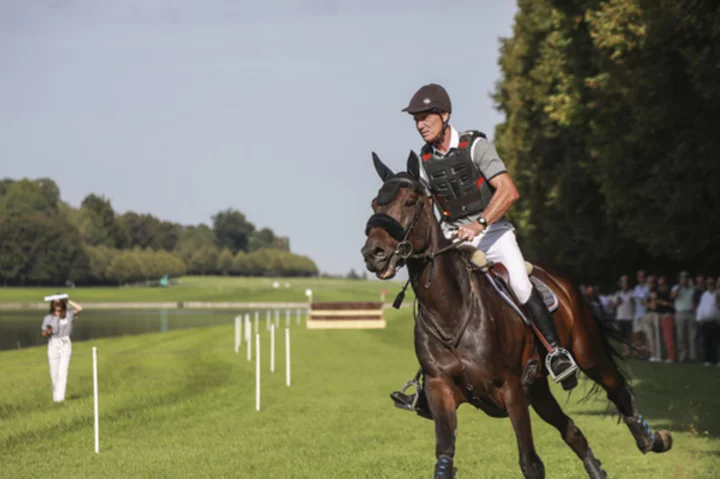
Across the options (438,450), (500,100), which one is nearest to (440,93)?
(438,450)

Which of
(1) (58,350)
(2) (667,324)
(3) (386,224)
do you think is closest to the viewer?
(3) (386,224)

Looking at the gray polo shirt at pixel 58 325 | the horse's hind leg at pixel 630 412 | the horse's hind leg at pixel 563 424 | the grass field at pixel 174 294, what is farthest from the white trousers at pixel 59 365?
the grass field at pixel 174 294

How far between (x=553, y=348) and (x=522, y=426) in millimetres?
1210

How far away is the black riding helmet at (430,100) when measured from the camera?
355 inches

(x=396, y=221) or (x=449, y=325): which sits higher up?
(x=396, y=221)

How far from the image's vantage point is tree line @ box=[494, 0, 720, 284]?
2795cm

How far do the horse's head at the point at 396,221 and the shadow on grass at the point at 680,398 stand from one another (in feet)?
19.3

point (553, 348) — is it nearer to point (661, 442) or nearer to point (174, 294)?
point (661, 442)

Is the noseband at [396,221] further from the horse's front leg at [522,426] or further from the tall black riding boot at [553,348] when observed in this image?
the tall black riding boot at [553,348]

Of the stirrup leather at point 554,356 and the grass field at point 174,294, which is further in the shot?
the grass field at point 174,294

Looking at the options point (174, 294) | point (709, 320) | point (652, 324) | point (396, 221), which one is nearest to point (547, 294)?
point (396, 221)

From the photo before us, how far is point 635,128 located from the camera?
3188 cm

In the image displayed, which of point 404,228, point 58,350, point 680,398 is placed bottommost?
point 680,398

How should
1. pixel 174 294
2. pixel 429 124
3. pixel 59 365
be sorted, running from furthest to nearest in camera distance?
pixel 174 294 < pixel 59 365 < pixel 429 124
